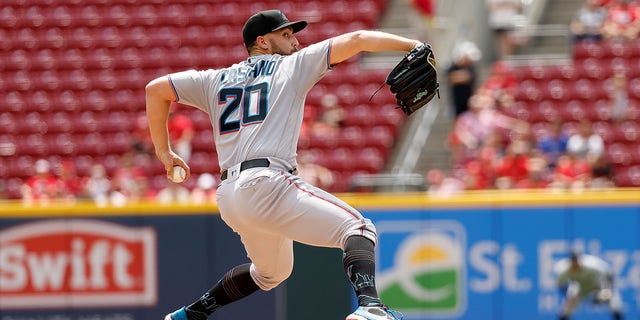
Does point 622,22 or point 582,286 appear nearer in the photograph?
point 582,286

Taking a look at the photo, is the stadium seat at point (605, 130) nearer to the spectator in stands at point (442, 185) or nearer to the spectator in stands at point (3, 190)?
the spectator in stands at point (442, 185)

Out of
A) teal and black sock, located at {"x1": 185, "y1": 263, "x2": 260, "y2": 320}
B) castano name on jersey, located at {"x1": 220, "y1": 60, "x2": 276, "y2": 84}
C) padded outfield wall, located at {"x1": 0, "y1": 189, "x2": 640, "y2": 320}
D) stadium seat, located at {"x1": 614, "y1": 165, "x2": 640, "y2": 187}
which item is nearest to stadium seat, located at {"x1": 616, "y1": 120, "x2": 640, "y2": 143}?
stadium seat, located at {"x1": 614, "y1": 165, "x2": 640, "y2": 187}

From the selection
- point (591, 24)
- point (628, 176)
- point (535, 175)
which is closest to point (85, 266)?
point (535, 175)

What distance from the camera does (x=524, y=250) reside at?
37.4 feet

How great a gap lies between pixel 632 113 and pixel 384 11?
447 centimetres

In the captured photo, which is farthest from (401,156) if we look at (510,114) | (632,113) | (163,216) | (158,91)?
(158,91)

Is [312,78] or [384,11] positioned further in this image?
[384,11]

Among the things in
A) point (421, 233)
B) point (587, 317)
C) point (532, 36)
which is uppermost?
point (532, 36)

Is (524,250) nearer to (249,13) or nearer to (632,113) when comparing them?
(632,113)

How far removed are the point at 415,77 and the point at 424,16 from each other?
9875mm

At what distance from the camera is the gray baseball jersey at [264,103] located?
5723mm

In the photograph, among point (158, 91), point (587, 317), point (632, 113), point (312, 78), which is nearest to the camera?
point (312, 78)

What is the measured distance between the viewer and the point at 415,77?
5586mm

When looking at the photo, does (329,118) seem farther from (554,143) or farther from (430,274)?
(430,274)
